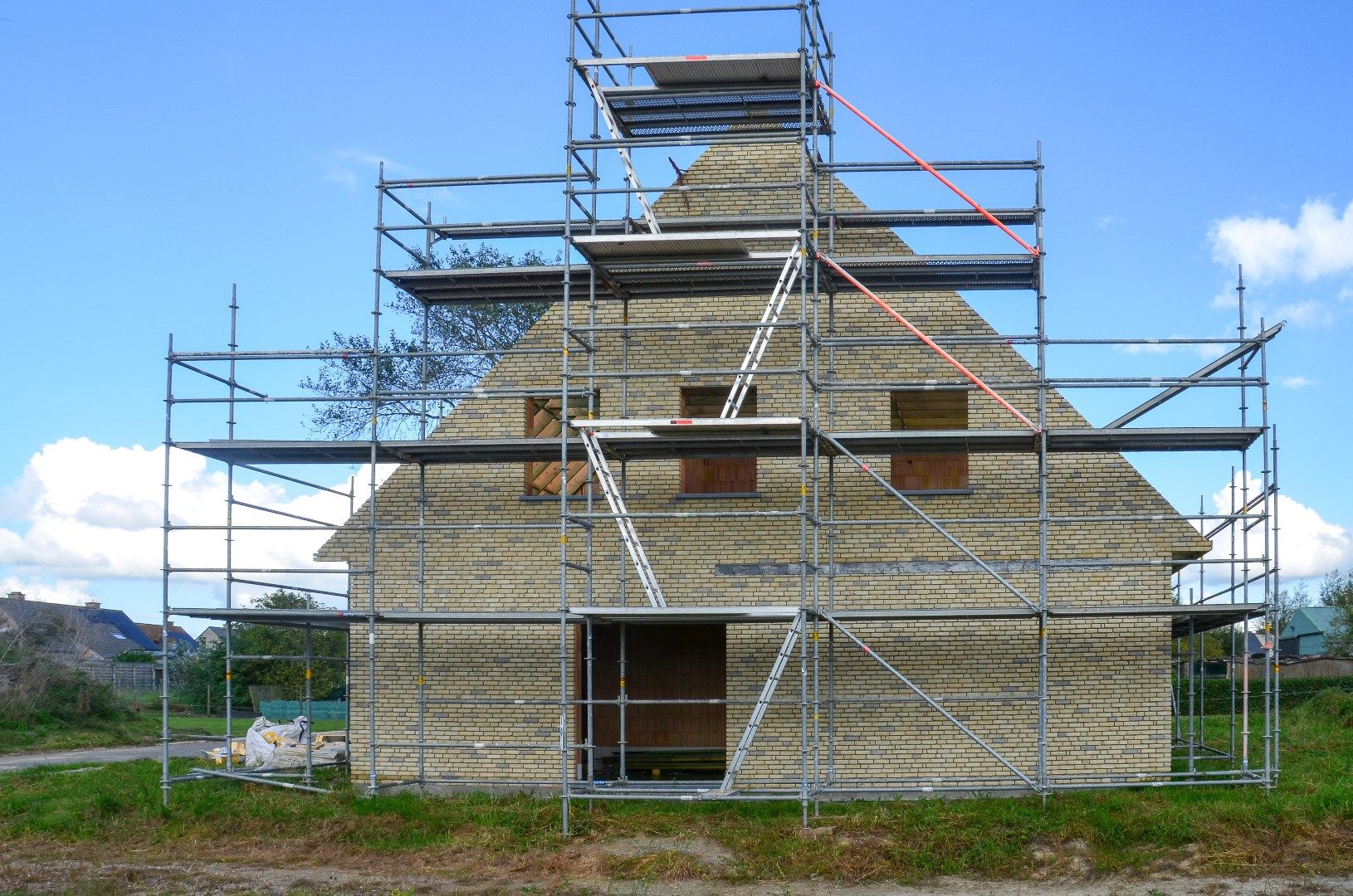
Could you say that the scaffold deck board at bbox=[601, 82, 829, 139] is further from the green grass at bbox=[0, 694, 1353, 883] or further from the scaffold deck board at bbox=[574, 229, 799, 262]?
the green grass at bbox=[0, 694, 1353, 883]

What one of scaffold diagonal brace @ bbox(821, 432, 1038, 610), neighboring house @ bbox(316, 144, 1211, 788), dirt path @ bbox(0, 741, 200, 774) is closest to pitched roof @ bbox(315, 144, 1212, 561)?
neighboring house @ bbox(316, 144, 1211, 788)

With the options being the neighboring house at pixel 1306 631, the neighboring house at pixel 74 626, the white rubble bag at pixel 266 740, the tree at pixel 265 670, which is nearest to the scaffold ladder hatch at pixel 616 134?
the white rubble bag at pixel 266 740

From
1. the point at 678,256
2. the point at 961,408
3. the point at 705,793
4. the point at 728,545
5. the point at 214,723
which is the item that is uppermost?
the point at 678,256

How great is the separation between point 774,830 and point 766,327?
468 centimetres

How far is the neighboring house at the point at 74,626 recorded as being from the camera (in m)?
Result: 32.3

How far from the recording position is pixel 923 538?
15.1m

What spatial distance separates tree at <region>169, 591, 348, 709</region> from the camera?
36.8 m

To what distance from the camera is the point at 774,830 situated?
12.5 metres

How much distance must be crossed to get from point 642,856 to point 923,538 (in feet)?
16.1

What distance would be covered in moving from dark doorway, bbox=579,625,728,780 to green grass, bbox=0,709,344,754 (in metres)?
8.35

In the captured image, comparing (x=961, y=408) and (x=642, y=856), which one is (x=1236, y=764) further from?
(x=642, y=856)

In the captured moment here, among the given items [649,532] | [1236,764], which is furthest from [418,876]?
[1236,764]

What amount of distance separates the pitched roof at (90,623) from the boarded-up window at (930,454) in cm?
2358

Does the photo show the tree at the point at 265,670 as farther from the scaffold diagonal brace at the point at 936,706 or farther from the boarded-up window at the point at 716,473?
the scaffold diagonal brace at the point at 936,706
